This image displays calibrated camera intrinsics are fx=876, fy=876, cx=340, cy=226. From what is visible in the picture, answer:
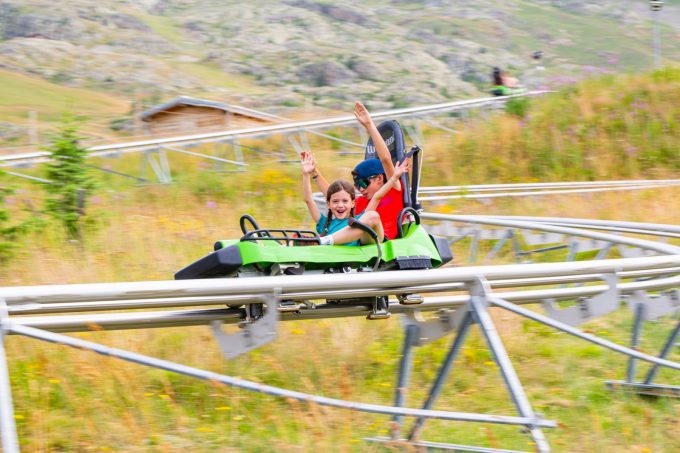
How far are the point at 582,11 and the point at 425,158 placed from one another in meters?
152

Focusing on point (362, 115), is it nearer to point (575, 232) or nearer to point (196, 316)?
point (196, 316)

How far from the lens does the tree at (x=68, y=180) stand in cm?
890

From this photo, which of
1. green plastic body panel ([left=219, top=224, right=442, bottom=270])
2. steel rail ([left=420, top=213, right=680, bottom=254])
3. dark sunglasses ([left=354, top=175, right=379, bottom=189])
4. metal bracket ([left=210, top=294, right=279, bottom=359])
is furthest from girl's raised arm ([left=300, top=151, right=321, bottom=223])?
steel rail ([left=420, top=213, right=680, bottom=254])

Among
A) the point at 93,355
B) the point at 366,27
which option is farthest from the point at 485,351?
the point at 366,27

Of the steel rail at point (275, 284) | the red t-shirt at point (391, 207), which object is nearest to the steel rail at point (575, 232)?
the steel rail at point (275, 284)

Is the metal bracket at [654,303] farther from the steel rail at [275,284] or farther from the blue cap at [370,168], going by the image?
the blue cap at [370,168]

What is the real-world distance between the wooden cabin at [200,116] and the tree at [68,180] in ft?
55.5

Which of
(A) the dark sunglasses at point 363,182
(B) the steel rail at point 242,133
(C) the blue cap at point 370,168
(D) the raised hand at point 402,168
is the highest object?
(D) the raised hand at point 402,168

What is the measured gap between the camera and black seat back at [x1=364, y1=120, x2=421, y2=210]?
5375mm

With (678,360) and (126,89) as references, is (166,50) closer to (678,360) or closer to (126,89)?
(126,89)

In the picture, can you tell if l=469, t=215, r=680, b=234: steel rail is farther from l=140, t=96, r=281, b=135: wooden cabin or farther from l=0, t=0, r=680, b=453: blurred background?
l=140, t=96, r=281, b=135: wooden cabin

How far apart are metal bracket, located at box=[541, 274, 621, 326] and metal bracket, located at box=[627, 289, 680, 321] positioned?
0.52 metres

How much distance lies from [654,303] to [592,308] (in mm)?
695

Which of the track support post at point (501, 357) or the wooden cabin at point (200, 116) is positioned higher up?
the track support post at point (501, 357)
